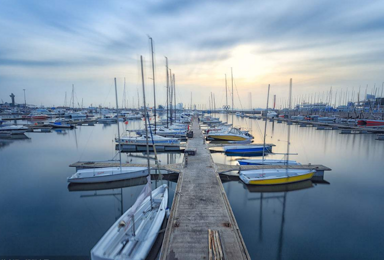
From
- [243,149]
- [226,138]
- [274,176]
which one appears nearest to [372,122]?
[226,138]

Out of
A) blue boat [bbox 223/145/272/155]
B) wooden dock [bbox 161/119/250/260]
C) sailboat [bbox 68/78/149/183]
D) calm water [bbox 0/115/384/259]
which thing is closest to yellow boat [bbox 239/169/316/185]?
calm water [bbox 0/115/384/259]

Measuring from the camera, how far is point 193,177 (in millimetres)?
16312

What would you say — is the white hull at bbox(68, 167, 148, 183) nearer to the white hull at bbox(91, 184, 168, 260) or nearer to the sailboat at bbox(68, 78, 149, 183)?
the sailboat at bbox(68, 78, 149, 183)

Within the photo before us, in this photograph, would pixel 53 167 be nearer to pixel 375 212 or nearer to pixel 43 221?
pixel 43 221

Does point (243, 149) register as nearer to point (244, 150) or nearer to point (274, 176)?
point (244, 150)

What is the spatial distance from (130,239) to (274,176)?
13.9 meters

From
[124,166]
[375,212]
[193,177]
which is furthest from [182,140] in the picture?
[375,212]

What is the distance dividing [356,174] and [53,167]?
3811cm

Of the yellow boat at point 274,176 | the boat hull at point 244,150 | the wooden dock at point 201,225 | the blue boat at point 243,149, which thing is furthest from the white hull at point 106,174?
the boat hull at point 244,150

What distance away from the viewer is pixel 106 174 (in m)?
17.8

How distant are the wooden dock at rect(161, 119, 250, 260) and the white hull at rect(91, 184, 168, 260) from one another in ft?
3.07

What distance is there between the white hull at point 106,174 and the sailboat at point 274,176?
1026 cm

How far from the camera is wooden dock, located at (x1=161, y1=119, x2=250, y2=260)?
25.7 ft

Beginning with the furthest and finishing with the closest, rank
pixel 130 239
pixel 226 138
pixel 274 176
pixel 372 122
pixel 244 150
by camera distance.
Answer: pixel 372 122, pixel 226 138, pixel 244 150, pixel 274 176, pixel 130 239
